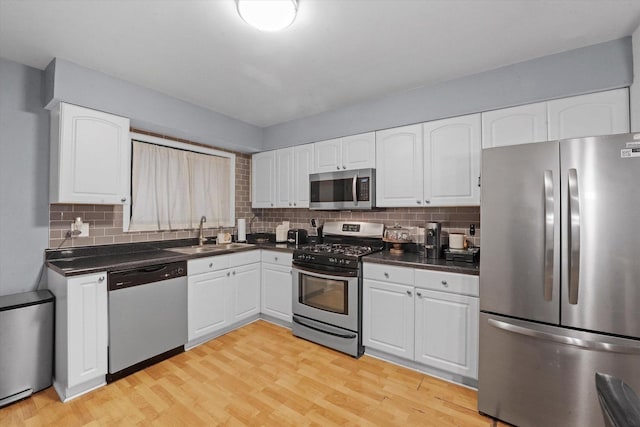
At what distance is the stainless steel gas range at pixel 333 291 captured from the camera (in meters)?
2.64

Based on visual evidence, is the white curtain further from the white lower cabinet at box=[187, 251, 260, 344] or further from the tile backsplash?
the white lower cabinet at box=[187, 251, 260, 344]

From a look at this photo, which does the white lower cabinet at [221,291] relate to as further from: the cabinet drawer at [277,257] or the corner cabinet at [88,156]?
the corner cabinet at [88,156]

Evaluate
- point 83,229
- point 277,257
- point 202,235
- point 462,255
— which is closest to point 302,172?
point 277,257

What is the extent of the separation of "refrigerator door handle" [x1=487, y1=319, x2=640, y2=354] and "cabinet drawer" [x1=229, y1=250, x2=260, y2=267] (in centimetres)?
243

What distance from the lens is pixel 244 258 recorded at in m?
3.29

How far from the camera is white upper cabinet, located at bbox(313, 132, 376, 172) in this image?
300 centimetres

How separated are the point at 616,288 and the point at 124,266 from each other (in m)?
3.22

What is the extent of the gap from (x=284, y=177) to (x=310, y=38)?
6.50ft

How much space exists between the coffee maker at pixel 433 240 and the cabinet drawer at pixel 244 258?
6.29ft

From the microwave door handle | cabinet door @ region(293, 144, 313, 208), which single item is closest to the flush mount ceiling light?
the microwave door handle

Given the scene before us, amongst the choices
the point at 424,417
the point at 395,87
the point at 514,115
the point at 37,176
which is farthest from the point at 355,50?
the point at 37,176

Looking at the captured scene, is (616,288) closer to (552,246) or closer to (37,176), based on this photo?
(552,246)

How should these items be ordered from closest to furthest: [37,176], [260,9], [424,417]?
[260,9] → [424,417] → [37,176]

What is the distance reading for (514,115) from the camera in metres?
2.23
